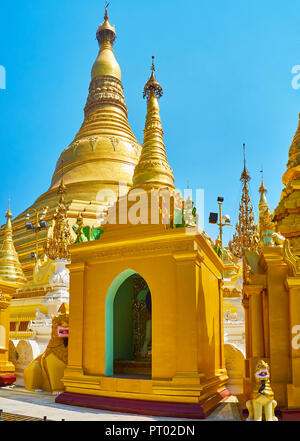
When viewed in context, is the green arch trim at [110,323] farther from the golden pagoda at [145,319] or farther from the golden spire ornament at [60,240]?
the golden spire ornament at [60,240]

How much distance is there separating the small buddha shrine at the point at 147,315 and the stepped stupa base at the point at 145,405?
0.7 inches

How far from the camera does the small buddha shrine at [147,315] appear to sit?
8.29 m

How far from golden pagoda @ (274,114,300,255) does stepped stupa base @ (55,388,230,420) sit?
4.12m

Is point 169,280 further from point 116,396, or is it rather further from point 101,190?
point 101,190

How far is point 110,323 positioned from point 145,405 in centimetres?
206

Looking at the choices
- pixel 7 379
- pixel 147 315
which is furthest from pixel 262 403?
pixel 7 379

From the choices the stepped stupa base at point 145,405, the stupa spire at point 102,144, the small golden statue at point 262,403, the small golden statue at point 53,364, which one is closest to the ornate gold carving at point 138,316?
the small golden statue at point 53,364

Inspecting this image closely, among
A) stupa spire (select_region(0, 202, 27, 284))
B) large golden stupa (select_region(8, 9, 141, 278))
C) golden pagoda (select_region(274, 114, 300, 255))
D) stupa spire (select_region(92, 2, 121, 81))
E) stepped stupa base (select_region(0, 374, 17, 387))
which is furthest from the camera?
stupa spire (select_region(92, 2, 121, 81))

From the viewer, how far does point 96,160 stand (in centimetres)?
2978

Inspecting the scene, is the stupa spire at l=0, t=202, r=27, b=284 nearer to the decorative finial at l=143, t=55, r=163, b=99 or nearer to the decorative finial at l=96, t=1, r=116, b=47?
→ the decorative finial at l=143, t=55, r=163, b=99

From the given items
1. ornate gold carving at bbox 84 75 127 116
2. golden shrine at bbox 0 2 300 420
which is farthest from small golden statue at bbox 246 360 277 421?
ornate gold carving at bbox 84 75 127 116

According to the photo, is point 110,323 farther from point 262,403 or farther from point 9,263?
point 9,263

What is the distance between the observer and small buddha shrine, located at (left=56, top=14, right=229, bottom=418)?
8.29m

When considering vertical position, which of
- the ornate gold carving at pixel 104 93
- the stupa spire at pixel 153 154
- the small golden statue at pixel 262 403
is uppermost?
the ornate gold carving at pixel 104 93
